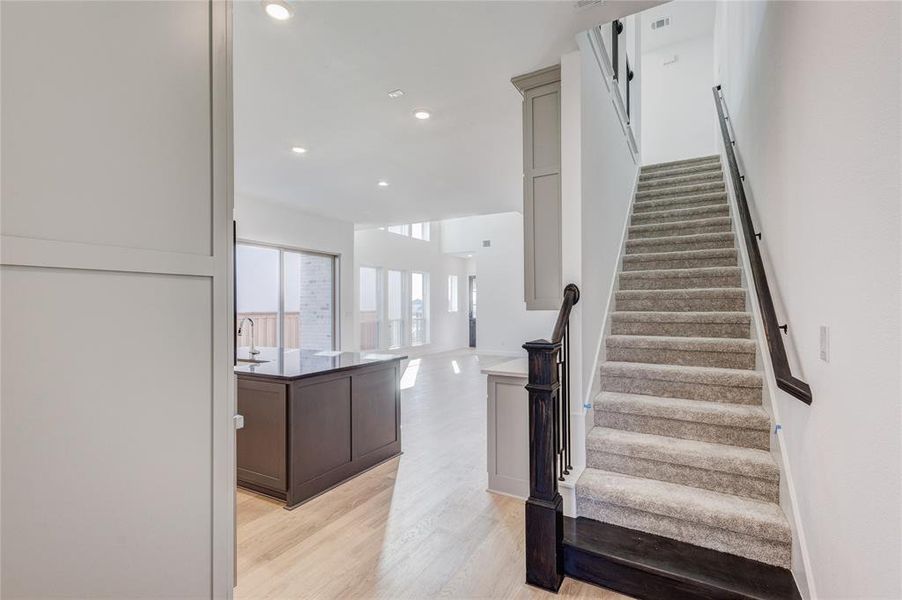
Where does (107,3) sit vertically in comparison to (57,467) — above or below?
above

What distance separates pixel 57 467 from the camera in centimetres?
91

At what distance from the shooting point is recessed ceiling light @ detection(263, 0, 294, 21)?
83.7 inches

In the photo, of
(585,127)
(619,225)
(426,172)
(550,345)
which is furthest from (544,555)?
(426,172)

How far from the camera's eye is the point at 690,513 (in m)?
2.08

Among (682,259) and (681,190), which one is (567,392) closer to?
(682,259)

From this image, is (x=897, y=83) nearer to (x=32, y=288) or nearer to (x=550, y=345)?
(x=550, y=345)

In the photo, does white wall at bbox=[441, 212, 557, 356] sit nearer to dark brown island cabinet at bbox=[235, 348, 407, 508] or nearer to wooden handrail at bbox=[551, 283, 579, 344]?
dark brown island cabinet at bbox=[235, 348, 407, 508]

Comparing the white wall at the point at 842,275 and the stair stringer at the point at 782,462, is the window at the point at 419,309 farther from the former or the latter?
the white wall at the point at 842,275

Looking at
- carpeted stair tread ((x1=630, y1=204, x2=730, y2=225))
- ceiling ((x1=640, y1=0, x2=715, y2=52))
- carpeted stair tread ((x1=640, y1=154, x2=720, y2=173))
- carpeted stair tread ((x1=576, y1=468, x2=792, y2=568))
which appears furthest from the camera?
ceiling ((x1=640, y1=0, x2=715, y2=52))

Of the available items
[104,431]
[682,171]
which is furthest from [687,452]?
[682,171]

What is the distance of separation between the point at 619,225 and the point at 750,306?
4.18 feet

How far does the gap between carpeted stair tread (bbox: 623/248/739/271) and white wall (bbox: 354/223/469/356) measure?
19.6 feet

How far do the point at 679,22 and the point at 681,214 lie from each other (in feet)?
13.1

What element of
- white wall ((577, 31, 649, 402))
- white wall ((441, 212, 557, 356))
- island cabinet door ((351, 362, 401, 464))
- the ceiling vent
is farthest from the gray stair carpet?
white wall ((441, 212, 557, 356))
